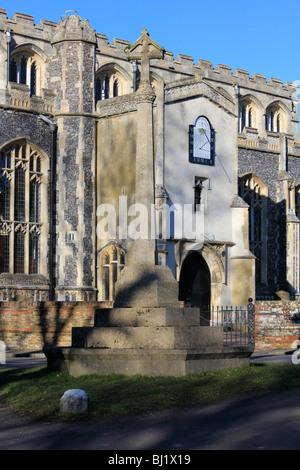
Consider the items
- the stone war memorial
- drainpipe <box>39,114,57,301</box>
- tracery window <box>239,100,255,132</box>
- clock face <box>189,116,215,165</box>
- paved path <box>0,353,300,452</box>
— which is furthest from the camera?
tracery window <box>239,100,255,132</box>

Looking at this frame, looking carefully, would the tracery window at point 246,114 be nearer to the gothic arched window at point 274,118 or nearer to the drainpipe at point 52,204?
the gothic arched window at point 274,118

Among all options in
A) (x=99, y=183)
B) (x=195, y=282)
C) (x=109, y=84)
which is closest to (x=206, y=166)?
(x=99, y=183)

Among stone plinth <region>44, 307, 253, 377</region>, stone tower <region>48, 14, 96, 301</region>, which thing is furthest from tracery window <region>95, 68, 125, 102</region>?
stone plinth <region>44, 307, 253, 377</region>

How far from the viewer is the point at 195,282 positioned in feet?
99.2

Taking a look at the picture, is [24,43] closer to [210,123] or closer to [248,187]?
[210,123]

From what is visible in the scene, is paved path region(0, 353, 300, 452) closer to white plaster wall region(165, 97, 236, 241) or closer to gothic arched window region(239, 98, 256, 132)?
white plaster wall region(165, 97, 236, 241)

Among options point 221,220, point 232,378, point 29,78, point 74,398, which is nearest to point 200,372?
point 232,378

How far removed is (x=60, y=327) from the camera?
21.3 m

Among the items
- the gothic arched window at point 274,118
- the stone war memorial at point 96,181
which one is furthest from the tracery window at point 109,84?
the gothic arched window at point 274,118

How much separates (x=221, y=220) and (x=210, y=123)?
3.84 metres

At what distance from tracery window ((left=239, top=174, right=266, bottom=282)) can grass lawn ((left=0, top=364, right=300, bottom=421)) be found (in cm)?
2404

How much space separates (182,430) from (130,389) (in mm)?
2265

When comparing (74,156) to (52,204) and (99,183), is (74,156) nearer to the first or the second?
(99,183)

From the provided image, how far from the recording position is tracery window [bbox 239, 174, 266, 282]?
3728 centimetres
